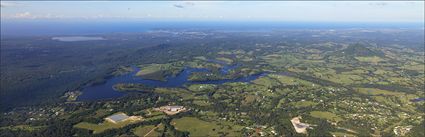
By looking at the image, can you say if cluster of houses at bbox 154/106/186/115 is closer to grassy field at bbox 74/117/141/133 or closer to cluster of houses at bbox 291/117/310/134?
grassy field at bbox 74/117/141/133

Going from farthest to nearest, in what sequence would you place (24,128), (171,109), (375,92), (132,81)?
(132,81) → (375,92) → (171,109) → (24,128)

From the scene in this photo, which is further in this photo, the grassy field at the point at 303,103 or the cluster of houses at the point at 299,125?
the grassy field at the point at 303,103

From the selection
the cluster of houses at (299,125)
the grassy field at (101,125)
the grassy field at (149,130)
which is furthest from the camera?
the grassy field at (101,125)

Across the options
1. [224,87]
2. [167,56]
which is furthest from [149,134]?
[167,56]

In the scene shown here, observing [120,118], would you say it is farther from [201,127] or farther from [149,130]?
[201,127]

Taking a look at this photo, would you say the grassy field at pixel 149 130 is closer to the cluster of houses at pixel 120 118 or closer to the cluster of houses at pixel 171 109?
the cluster of houses at pixel 120 118

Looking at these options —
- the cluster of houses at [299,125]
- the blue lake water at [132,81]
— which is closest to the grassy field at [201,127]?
the cluster of houses at [299,125]

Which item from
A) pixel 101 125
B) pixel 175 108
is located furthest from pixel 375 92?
pixel 101 125

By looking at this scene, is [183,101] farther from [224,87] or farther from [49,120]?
[49,120]

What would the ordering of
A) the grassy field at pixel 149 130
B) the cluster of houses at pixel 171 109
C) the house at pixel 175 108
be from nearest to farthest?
the grassy field at pixel 149 130 < the cluster of houses at pixel 171 109 < the house at pixel 175 108
